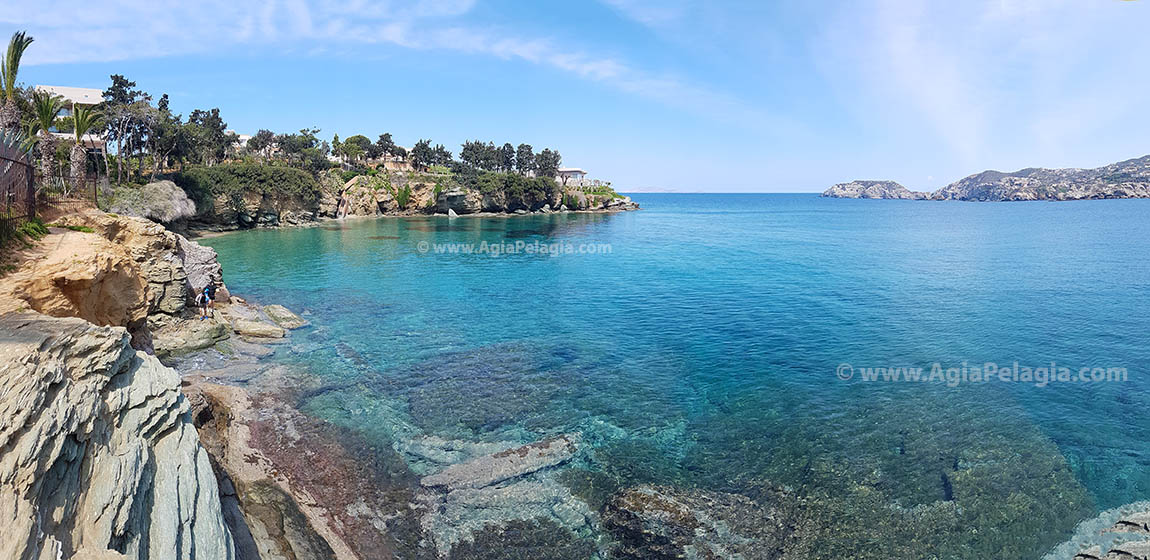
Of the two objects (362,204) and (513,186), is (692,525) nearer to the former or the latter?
(362,204)

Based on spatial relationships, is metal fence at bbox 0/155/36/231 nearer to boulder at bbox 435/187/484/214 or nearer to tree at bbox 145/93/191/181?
tree at bbox 145/93/191/181

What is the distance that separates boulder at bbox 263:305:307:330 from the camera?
27.6m

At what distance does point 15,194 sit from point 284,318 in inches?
508

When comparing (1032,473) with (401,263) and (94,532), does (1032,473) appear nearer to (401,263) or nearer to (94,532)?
(94,532)

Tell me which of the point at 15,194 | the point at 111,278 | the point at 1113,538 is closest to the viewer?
the point at 1113,538

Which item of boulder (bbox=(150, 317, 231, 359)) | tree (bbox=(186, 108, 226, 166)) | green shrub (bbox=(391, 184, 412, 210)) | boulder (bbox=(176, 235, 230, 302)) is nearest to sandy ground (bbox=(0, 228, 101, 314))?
boulder (bbox=(150, 317, 231, 359))

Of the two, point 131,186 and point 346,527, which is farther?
point 131,186

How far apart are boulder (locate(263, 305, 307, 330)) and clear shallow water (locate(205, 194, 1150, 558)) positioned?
0.92 meters

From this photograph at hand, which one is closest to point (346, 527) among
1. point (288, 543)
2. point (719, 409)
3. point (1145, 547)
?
point (288, 543)

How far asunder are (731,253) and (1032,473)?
47974mm

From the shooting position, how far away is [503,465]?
14672mm

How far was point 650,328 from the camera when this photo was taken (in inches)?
1137

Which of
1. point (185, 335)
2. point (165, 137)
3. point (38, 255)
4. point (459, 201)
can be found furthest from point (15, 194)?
point (459, 201)

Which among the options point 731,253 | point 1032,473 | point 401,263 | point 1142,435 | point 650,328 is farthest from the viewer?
point 731,253
